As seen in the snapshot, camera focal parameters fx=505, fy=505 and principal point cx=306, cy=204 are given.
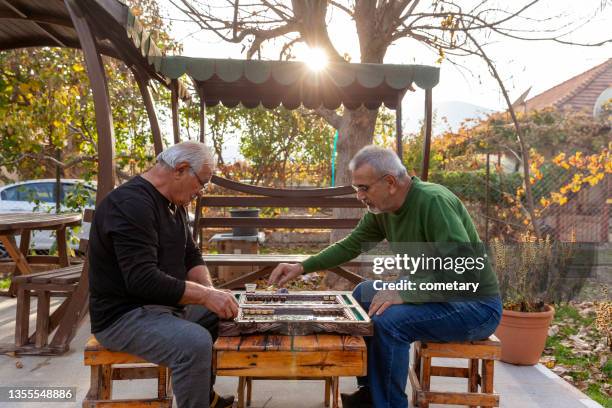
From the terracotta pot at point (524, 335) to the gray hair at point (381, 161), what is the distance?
188 cm

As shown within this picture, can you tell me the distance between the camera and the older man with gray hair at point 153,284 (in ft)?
6.97

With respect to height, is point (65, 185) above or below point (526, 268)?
above

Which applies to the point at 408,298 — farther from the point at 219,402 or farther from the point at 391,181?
the point at 219,402

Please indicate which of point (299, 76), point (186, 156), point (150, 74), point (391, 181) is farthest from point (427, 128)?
point (186, 156)

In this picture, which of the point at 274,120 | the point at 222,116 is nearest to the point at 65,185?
the point at 222,116

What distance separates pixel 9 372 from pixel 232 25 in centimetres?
515

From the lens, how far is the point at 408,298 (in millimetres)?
2498

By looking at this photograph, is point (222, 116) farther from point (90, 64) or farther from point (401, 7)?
point (90, 64)

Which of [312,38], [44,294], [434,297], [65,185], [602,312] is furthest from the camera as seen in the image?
[65,185]

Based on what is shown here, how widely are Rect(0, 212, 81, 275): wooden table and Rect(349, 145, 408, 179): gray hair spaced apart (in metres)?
3.29

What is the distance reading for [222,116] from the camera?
10.9 meters

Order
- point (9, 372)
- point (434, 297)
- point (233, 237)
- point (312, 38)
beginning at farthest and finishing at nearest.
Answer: point (233, 237), point (312, 38), point (9, 372), point (434, 297)

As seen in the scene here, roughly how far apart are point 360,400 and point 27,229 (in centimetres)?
380

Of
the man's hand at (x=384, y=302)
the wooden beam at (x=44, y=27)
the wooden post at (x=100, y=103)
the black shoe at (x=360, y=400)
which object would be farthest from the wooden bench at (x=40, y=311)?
the man's hand at (x=384, y=302)
